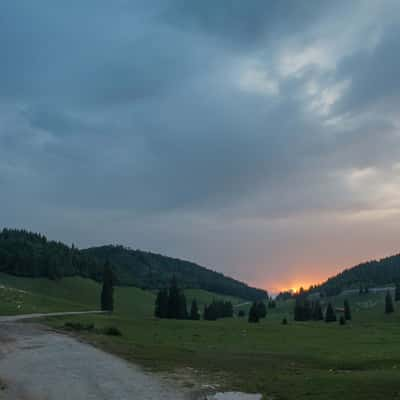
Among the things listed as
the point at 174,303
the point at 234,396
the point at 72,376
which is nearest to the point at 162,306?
the point at 174,303

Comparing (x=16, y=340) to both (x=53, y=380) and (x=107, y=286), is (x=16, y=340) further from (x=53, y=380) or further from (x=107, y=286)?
(x=107, y=286)

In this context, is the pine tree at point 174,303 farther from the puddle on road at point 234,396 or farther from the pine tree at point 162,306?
the puddle on road at point 234,396

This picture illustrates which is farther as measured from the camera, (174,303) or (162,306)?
(162,306)

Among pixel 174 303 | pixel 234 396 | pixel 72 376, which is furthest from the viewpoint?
pixel 174 303

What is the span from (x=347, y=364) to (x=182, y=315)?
310ft

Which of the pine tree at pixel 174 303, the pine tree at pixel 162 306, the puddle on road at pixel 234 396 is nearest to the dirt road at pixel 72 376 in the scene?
the puddle on road at pixel 234 396

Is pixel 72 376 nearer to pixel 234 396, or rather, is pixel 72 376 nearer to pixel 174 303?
pixel 234 396

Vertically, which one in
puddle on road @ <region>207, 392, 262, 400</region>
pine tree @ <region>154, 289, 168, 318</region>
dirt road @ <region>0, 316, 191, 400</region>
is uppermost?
pine tree @ <region>154, 289, 168, 318</region>

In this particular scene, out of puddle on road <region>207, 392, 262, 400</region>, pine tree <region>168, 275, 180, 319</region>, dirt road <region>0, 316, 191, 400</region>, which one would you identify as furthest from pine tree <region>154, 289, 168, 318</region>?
puddle on road <region>207, 392, 262, 400</region>

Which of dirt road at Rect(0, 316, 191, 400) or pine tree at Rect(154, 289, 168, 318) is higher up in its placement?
pine tree at Rect(154, 289, 168, 318)

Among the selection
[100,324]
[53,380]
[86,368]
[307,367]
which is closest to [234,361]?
[307,367]

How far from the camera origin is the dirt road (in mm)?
20438

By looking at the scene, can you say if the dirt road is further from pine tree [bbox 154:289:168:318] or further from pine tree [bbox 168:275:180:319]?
pine tree [bbox 154:289:168:318]

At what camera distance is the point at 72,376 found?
25.2 m
